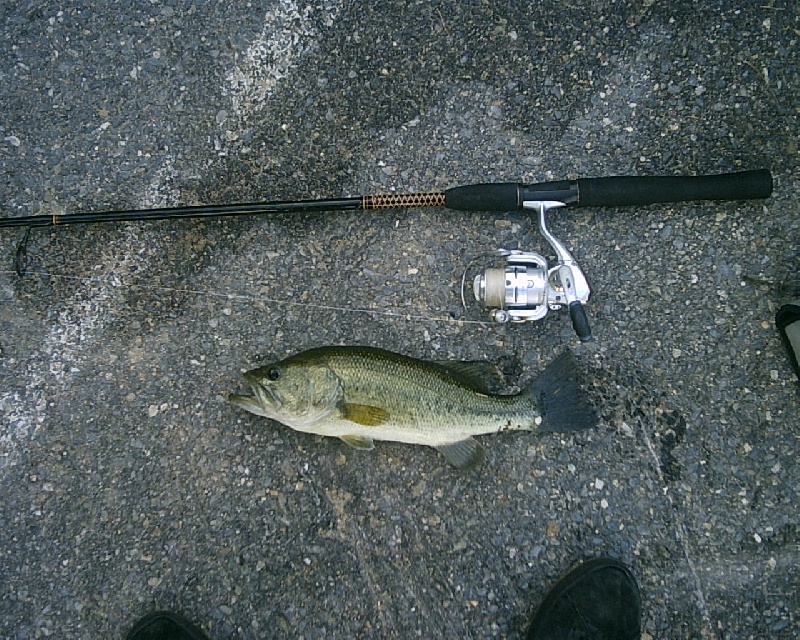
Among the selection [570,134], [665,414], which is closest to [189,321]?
[570,134]

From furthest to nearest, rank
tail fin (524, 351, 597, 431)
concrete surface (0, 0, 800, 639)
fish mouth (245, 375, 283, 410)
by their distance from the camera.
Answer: concrete surface (0, 0, 800, 639) < tail fin (524, 351, 597, 431) < fish mouth (245, 375, 283, 410)

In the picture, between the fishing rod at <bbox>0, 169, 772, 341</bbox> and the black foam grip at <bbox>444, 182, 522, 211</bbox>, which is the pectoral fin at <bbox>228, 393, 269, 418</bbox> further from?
the black foam grip at <bbox>444, 182, 522, 211</bbox>

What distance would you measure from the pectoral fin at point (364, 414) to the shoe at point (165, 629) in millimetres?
1397

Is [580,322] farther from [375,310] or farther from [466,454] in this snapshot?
[375,310]

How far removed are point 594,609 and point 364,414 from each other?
1513 mm

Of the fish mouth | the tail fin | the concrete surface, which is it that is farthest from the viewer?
the concrete surface

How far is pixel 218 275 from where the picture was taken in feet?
10.0

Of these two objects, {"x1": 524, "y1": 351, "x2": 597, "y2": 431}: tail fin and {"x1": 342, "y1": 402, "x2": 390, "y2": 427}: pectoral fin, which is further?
{"x1": 524, "y1": 351, "x2": 597, "y2": 431}: tail fin

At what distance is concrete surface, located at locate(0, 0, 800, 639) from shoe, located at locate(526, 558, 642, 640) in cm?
11

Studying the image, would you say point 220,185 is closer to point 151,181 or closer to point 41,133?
point 151,181

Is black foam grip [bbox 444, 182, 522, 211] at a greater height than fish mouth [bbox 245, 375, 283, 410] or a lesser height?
greater

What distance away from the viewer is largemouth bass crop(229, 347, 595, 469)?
262 centimetres

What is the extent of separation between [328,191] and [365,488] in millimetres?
1596

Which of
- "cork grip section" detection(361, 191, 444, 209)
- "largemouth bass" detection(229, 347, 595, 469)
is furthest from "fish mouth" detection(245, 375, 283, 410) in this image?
"cork grip section" detection(361, 191, 444, 209)
